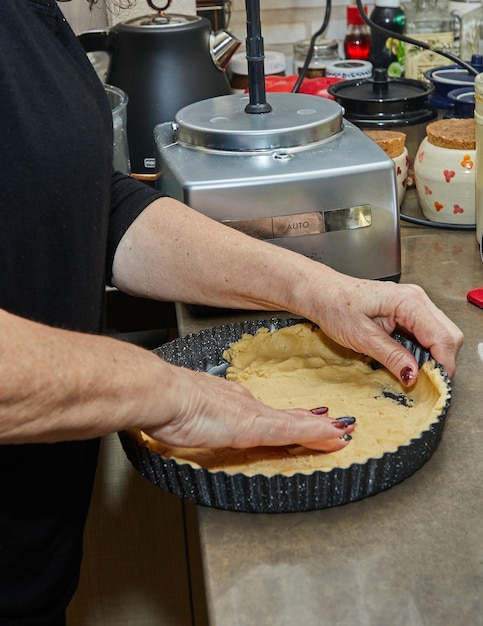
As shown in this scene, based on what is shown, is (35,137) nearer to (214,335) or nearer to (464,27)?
(214,335)

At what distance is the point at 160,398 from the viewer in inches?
26.8

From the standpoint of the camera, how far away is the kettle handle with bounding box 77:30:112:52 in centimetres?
137

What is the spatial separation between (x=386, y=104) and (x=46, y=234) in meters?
0.76

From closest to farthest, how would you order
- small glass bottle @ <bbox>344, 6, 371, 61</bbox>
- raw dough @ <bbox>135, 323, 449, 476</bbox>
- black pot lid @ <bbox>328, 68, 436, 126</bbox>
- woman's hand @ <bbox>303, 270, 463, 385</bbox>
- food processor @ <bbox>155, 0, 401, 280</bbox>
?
raw dough @ <bbox>135, 323, 449, 476</bbox> < woman's hand @ <bbox>303, 270, 463, 385</bbox> < food processor @ <bbox>155, 0, 401, 280</bbox> < black pot lid @ <bbox>328, 68, 436, 126</bbox> < small glass bottle @ <bbox>344, 6, 371, 61</bbox>

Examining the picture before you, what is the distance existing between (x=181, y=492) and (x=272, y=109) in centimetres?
64

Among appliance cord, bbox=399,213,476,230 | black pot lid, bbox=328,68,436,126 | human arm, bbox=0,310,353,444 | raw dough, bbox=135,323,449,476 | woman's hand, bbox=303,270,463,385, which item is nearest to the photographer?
human arm, bbox=0,310,353,444

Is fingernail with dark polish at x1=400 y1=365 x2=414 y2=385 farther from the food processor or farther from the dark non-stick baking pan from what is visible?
the food processor

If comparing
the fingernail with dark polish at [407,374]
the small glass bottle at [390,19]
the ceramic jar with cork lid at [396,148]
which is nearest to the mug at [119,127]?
the ceramic jar with cork lid at [396,148]

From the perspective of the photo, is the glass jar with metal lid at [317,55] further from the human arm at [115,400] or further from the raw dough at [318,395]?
the human arm at [115,400]

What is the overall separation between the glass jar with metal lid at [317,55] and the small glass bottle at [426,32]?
0.53ft

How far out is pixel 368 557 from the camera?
664 mm

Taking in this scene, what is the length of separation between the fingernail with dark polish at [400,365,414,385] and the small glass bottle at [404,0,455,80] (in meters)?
1.05

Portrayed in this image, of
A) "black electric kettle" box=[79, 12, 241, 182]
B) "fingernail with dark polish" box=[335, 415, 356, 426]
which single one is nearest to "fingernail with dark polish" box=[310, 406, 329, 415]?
"fingernail with dark polish" box=[335, 415, 356, 426]

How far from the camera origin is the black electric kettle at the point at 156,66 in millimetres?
1341
